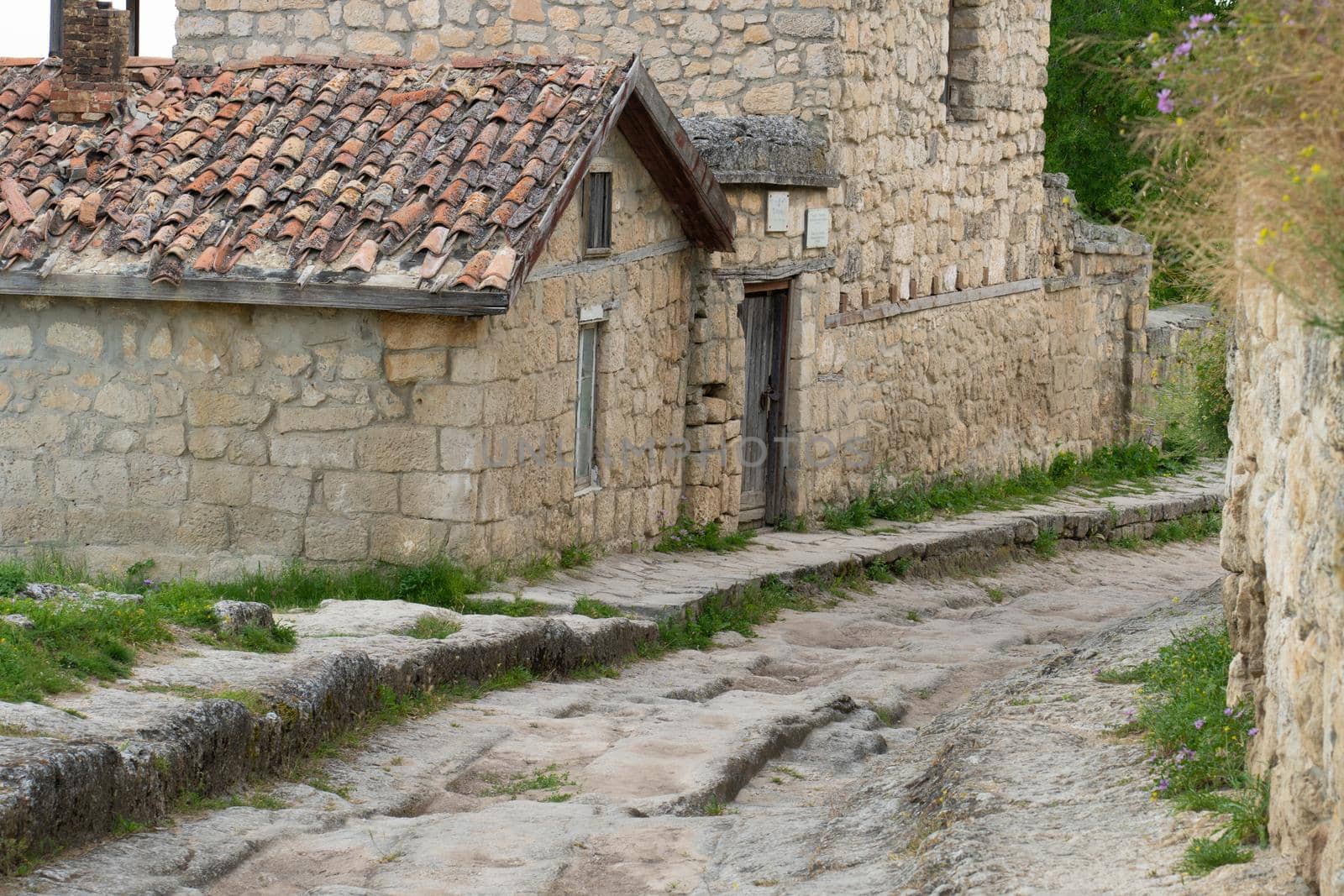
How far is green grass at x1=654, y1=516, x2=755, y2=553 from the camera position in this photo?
12281mm

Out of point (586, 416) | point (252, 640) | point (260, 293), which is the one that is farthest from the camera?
point (586, 416)

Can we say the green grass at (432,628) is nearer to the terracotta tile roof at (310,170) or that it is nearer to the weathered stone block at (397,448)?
the weathered stone block at (397,448)

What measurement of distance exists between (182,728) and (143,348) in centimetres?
463

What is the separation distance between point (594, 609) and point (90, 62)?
5022 mm

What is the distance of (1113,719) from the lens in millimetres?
6176

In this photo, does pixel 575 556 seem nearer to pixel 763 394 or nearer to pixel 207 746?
pixel 763 394

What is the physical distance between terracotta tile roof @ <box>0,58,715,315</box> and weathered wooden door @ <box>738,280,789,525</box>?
3064mm

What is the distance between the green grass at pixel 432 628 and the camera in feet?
27.4

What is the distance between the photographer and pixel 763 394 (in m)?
13.4

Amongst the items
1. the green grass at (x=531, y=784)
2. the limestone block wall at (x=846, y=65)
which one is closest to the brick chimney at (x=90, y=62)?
the limestone block wall at (x=846, y=65)

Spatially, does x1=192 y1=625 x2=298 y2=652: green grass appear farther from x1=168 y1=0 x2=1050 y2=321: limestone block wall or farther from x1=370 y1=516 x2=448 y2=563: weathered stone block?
x1=168 y1=0 x2=1050 y2=321: limestone block wall

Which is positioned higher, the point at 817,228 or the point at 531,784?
the point at 817,228

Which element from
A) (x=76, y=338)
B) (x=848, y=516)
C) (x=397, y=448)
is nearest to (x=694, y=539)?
(x=848, y=516)

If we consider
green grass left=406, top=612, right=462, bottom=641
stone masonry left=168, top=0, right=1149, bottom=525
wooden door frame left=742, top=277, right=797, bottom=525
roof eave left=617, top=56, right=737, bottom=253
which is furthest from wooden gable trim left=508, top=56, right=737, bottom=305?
green grass left=406, top=612, right=462, bottom=641
